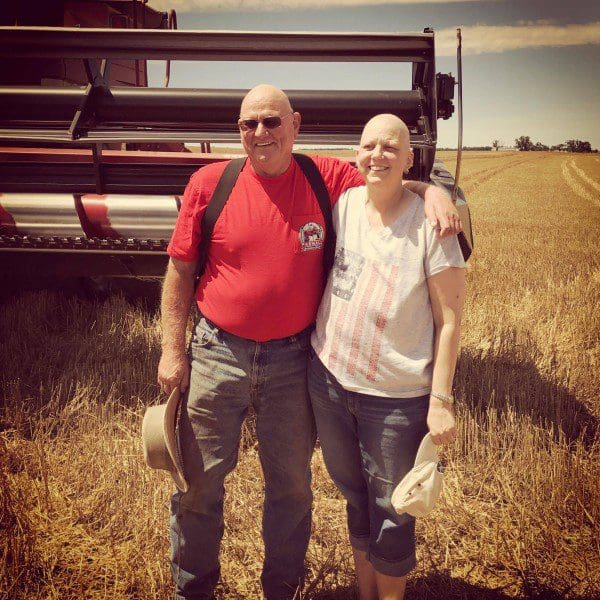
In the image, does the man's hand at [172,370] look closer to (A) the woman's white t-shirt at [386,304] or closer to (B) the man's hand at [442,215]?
(A) the woman's white t-shirt at [386,304]

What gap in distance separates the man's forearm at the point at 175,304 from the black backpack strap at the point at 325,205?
508mm

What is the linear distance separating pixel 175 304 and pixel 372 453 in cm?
89

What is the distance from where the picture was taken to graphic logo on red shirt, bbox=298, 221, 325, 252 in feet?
5.81

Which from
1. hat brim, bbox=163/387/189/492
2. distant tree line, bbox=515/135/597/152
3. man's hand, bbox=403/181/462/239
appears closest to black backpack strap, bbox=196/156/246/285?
hat brim, bbox=163/387/189/492

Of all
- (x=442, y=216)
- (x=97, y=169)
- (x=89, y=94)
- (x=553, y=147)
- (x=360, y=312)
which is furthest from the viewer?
(x=553, y=147)

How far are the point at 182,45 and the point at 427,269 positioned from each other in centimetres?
252

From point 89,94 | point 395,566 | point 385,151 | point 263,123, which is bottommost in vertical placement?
point 395,566

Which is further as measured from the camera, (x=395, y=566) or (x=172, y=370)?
(x=172, y=370)

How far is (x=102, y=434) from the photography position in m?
2.95

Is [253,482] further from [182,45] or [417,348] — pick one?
[182,45]

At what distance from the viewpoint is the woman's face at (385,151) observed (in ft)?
5.18

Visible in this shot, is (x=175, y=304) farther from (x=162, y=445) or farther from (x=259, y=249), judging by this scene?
(x=162, y=445)

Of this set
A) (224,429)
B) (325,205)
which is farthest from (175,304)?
(325,205)

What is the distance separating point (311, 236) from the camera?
1781 mm
